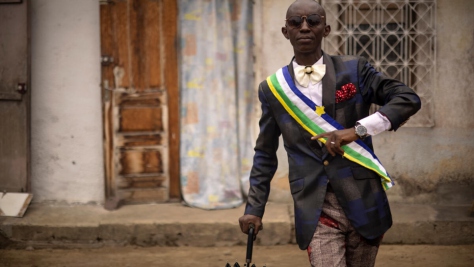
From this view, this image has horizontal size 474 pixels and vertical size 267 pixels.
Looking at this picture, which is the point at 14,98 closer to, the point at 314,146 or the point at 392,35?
the point at 392,35

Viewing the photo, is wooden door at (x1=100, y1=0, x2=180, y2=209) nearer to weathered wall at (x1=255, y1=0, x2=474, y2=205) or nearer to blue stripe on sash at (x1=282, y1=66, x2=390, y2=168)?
weathered wall at (x1=255, y1=0, x2=474, y2=205)

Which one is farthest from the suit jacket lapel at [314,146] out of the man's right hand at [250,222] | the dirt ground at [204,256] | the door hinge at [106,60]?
the door hinge at [106,60]

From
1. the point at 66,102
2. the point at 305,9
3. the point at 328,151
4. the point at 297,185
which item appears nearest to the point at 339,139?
the point at 328,151

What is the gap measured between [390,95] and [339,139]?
28 centimetres

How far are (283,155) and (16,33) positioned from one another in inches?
112

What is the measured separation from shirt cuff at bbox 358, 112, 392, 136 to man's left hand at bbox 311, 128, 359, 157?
0.06 meters

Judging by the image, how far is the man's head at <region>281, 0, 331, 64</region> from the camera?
3.38m

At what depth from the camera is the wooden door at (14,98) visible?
7.77m

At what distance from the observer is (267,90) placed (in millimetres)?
3527

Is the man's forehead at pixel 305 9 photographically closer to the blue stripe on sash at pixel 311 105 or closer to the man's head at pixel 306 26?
the man's head at pixel 306 26

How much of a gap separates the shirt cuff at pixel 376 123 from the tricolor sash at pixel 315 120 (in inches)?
5.4

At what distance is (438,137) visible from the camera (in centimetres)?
771

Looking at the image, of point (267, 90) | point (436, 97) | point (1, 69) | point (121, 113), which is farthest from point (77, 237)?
point (267, 90)

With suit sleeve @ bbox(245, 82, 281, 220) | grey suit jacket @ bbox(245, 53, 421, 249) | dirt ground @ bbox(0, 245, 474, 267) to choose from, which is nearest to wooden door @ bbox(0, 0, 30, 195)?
dirt ground @ bbox(0, 245, 474, 267)
